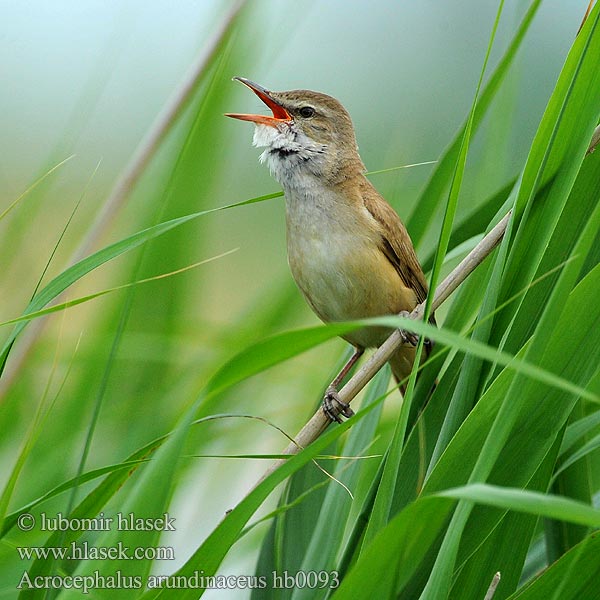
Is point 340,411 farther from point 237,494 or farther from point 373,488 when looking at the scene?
point 237,494

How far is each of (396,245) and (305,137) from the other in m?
0.41

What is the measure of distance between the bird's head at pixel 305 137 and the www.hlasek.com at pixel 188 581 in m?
1.16

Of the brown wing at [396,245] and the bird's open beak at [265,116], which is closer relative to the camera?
the bird's open beak at [265,116]

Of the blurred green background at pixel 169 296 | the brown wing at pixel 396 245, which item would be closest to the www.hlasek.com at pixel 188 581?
the blurred green background at pixel 169 296

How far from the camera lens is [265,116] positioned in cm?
221

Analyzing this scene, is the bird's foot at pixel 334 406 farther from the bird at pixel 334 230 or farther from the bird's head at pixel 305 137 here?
the bird's head at pixel 305 137

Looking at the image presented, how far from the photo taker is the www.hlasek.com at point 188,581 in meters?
1.00

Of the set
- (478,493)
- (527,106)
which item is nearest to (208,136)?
(478,493)

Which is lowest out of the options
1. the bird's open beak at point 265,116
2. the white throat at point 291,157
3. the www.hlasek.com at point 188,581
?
the www.hlasek.com at point 188,581

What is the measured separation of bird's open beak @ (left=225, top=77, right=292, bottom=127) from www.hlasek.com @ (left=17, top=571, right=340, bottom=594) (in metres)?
1.03

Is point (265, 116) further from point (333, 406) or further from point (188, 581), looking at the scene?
point (188, 581)

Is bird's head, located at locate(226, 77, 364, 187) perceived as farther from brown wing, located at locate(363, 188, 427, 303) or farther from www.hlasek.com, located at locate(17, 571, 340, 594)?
www.hlasek.com, located at locate(17, 571, 340, 594)

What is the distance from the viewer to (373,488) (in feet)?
4.25

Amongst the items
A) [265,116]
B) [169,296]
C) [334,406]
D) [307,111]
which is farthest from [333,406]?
[307,111]
